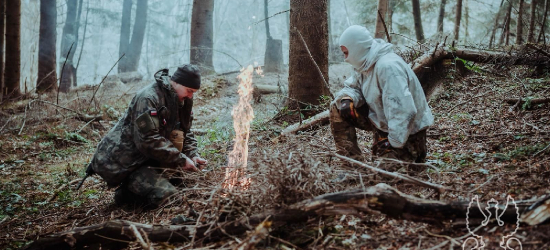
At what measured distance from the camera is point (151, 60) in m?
34.4

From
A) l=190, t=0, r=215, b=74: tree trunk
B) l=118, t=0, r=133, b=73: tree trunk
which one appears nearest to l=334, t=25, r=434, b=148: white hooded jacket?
l=190, t=0, r=215, b=74: tree trunk

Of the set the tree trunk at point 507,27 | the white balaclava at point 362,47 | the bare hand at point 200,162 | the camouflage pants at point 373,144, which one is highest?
the tree trunk at point 507,27

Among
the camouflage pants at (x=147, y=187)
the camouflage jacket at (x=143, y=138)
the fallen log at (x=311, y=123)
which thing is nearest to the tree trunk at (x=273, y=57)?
the fallen log at (x=311, y=123)

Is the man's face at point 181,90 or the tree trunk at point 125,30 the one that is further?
the tree trunk at point 125,30

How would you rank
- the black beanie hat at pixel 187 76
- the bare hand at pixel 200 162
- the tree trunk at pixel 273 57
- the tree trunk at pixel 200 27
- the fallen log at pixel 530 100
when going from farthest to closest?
the tree trunk at pixel 273 57
the tree trunk at pixel 200 27
the fallen log at pixel 530 100
the bare hand at pixel 200 162
the black beanie hat at pixel 187 76

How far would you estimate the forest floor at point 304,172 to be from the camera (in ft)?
8.92

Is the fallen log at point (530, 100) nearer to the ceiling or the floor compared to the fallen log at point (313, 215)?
nearer to the ceiling

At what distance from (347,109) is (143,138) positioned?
2.19 metres

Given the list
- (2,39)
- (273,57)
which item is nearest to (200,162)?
(2,39)

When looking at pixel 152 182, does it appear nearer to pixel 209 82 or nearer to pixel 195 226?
pixel 195 226

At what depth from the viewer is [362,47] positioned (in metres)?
3.88

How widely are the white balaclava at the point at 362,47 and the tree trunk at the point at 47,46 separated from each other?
1104 cm

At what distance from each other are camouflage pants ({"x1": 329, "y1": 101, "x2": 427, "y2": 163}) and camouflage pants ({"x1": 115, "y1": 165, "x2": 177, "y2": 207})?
191 centimetres

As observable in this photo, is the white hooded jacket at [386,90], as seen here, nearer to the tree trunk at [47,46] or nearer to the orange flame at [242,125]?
the orange flame at [242,125]
